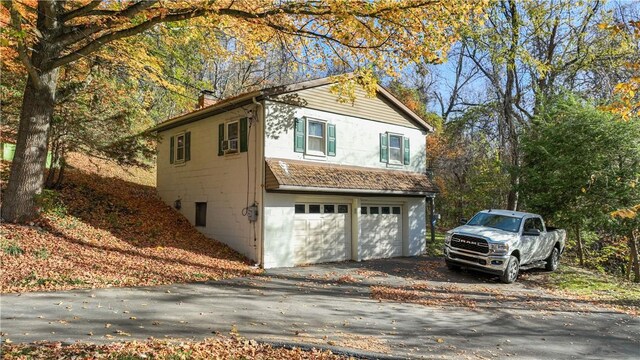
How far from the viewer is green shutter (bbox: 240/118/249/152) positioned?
14976mm

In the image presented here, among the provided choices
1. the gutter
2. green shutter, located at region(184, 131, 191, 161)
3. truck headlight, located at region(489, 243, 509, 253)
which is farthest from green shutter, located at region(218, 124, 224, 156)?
truck headlight, located at region(489, 243, 509, 253)

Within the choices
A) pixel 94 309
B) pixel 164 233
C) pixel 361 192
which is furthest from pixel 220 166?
pixel 94 309

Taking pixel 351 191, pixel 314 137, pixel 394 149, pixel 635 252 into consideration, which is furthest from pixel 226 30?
pixel 635 252

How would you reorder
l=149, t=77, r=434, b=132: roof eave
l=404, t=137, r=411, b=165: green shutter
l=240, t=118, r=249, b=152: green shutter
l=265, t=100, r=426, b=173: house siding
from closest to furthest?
l=149, t=77, r=434, b=132: roof eave
l=265, t=100, r=426, b=173: house siding
l=240, t=118, r=249, b=152: green shutter
l=404, t=137, r=411, b=165: green shutter

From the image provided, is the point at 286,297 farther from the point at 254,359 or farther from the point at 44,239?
the point at 44,239

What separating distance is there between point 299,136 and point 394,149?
5.27 metres

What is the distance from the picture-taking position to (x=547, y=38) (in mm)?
23578

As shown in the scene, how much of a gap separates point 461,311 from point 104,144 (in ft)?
42.6

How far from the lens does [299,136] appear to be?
1522 centimetres

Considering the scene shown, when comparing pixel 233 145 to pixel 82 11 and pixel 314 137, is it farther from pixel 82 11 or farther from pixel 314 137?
pixel 82 11

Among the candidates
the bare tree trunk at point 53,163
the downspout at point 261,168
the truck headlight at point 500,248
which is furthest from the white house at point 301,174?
the truck headlight at point 500,248

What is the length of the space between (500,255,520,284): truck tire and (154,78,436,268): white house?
518 cm

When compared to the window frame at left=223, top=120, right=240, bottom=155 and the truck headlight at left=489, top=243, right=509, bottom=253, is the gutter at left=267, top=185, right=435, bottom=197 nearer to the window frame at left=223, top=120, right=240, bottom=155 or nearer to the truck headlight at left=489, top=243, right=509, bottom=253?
the window frame at left=223, top=120, right=240, bottom=155

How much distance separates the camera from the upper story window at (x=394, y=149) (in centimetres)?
1819
